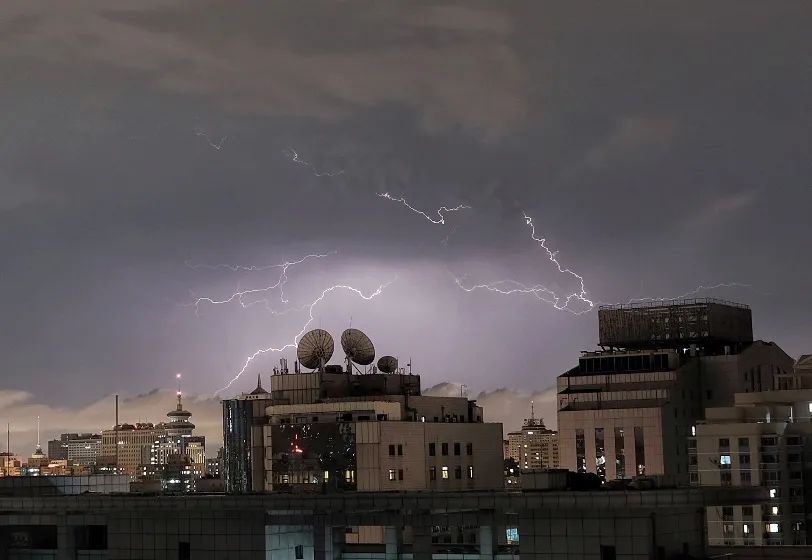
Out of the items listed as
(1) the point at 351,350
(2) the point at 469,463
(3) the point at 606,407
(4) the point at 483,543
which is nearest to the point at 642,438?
(3) the point at 606,407

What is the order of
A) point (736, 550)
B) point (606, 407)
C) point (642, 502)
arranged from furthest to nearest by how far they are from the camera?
point (606, 407)
point (736, 550)
point (642, 502)

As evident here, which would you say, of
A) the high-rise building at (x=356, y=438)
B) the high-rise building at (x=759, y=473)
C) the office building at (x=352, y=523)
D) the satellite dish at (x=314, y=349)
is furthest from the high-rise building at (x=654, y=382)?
the office building at (x=352, y=523)

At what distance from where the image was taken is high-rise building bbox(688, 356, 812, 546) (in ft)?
466

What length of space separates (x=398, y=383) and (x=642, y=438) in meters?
32.8

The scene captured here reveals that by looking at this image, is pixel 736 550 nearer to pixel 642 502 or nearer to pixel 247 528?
pixel 642 502

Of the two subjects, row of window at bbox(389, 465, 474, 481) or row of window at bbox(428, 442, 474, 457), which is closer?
row of window at bbox(389, 465, 474, 481)

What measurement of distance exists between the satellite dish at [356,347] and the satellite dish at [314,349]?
2263mm

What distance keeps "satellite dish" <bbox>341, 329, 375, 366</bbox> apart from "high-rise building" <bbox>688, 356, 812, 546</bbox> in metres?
52.1

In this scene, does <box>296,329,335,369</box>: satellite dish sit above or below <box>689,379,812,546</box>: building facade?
above

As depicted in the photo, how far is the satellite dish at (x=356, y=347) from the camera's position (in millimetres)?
183375

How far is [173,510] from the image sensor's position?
77.0m

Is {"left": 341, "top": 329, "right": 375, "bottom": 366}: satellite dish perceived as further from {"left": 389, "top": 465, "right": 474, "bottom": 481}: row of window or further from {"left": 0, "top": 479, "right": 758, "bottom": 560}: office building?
{"left": 0, "top": 479, "right": 758, "bottom": 560}: office building

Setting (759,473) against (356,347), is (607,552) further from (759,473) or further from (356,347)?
(356,347)

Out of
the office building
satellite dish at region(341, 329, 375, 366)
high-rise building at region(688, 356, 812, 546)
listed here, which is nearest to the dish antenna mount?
satellite dish at region(341, 329, 375, 366)
